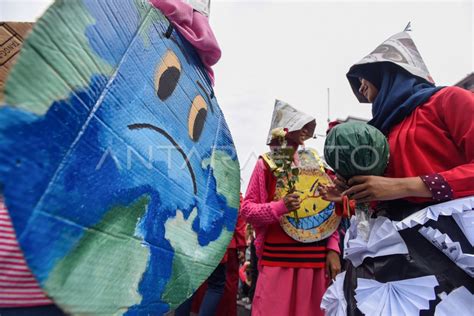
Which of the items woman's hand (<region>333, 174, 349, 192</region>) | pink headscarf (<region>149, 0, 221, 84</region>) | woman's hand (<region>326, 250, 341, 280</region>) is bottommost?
woman's hand (<region>326, 250, 341, 280</region>)

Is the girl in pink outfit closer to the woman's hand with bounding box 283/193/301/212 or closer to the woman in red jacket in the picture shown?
the woman's hand with bounding box 283/193/301/212

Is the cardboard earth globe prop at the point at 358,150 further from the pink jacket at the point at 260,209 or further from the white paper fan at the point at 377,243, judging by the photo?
the pink jacket at the point at 260,209

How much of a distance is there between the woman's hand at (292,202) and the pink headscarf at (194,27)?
0.84 metres

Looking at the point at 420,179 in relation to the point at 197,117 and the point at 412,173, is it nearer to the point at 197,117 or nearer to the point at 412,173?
the point at 412,173

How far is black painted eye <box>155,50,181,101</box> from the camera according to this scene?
3.55 ft

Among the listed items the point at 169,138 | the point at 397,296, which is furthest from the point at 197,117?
the point at 397,296

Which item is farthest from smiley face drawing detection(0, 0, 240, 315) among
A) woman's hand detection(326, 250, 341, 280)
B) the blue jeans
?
the blue jeans

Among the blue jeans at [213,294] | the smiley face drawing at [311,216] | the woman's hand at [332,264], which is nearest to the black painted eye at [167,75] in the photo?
the smiley face drawing at [311,216]

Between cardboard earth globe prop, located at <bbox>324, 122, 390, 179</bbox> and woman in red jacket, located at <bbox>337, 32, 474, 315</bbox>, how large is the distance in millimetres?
41

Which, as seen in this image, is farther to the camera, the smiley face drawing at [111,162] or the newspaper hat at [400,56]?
the newspaper hat at [400,56]

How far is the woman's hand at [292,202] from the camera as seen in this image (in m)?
1.97

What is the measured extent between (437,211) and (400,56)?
0.64 meters

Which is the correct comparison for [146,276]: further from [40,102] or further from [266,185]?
[266,185]

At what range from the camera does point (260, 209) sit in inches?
81.2
